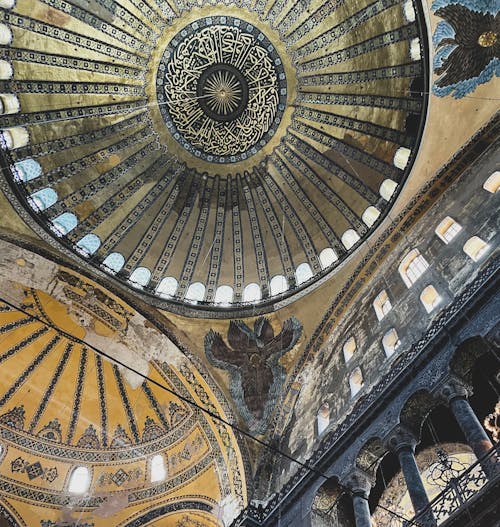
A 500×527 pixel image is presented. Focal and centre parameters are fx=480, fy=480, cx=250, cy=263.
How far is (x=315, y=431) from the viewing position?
9.35m

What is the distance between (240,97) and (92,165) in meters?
4.59

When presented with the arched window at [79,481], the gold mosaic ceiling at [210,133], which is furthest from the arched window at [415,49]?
the arched window at [79,481]

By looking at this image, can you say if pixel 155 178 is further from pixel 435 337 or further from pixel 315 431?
pixel 435 337

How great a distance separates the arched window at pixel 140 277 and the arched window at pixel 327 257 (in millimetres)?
4584

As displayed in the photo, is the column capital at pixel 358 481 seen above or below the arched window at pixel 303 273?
below

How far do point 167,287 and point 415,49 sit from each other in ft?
26.8

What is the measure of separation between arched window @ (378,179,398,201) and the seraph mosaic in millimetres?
3725

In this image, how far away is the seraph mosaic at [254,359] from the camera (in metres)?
11.1

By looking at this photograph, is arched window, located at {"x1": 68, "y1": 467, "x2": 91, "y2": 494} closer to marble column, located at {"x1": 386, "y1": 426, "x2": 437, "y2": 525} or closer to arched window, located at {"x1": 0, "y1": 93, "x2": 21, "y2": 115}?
marble column, located at {"x1": 386, "y1": 426, "x2": 437, "y2": 525}

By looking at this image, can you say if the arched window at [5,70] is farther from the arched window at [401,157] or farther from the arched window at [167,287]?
the arched window at [401,157]

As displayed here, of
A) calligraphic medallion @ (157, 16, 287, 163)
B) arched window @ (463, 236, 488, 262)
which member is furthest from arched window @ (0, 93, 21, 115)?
arched window @ (463, 236, 488, 262)

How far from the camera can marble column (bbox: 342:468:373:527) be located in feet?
22.7

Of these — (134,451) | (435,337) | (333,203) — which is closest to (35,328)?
(134,451)

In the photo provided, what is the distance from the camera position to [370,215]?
11883 mm
